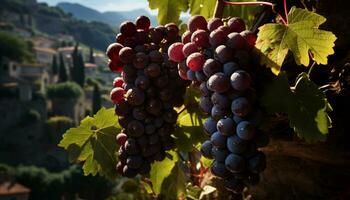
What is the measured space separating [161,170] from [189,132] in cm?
19

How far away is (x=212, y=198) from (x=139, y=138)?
2.14ft

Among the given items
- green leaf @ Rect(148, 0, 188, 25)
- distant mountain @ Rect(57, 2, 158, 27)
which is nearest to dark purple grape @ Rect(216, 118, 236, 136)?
green leaf @ Rect(148, 0, 188, 25)

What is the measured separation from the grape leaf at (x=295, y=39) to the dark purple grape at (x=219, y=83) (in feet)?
0.43

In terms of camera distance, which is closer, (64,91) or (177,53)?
(177,53)

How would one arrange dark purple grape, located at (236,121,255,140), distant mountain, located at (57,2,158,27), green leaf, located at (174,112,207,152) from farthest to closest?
distant mountain, located at (57,2,158,27) → green leaf, located at (174,112,207,152) → dark purple grape, located at (236,121,255,140)

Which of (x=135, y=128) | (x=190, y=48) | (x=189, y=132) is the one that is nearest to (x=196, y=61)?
(x=190, y=48)

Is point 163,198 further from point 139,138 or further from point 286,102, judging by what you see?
point 286,102

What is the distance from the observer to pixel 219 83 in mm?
945

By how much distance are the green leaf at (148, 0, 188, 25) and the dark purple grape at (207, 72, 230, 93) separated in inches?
24.9

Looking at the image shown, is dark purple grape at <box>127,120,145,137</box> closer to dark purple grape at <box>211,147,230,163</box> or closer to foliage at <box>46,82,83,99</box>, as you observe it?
dark purple grape at <box>211,147,230,163</box>

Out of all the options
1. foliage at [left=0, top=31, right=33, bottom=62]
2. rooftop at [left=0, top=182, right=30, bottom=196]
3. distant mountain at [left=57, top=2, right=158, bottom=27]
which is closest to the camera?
rooftop at [left=0, top=182, right=30, bottom=196]

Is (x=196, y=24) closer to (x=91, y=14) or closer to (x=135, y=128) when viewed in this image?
(x=135, y=128)

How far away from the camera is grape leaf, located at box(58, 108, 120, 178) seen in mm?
1452

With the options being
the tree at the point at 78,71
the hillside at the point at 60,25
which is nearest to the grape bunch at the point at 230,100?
the tree at the point at 78,71
